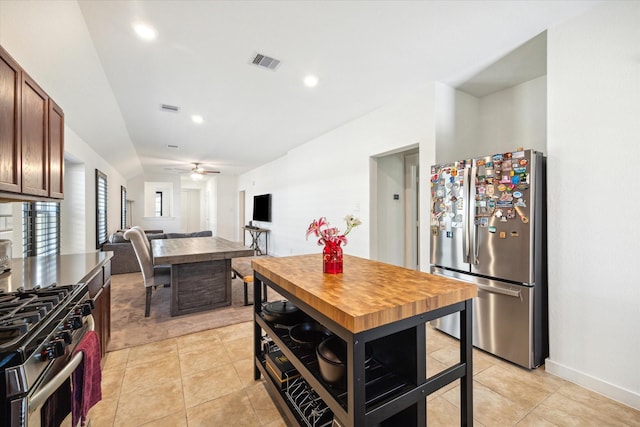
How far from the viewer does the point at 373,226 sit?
3889 millimetres

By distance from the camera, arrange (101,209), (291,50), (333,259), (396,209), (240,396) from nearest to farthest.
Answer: (333,259)
(240,396)
(291,50)
(396,209)
(101,209)

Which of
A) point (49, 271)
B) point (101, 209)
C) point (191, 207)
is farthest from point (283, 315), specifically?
point (191, 207)

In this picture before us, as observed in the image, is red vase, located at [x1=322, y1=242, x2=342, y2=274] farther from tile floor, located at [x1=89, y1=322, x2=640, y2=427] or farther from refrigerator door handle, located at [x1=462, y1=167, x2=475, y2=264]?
refrigerator door handle, located at [x1=462, y1=167, x2=475, y2=264]

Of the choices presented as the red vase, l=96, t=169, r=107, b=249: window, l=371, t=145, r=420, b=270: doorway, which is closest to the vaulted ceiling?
l=371, t=145, r=420, b=270: doorway

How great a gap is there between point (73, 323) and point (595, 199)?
3.09 metres

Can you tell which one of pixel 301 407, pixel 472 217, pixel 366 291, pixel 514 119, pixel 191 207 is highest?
pixel 514 119

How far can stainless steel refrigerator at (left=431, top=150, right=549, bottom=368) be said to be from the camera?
6.98ft

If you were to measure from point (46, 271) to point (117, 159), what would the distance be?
5068mm

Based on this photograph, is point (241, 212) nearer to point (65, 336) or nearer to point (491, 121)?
point (491, 121)

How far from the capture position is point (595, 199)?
1.91 m

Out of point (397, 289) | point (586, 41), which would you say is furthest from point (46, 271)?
point (586, 41)

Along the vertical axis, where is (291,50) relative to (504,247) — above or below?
above

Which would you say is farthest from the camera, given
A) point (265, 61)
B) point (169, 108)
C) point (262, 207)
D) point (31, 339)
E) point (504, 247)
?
point (262, 207)

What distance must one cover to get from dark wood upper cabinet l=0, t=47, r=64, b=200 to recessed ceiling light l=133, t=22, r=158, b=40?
80 centimetres
